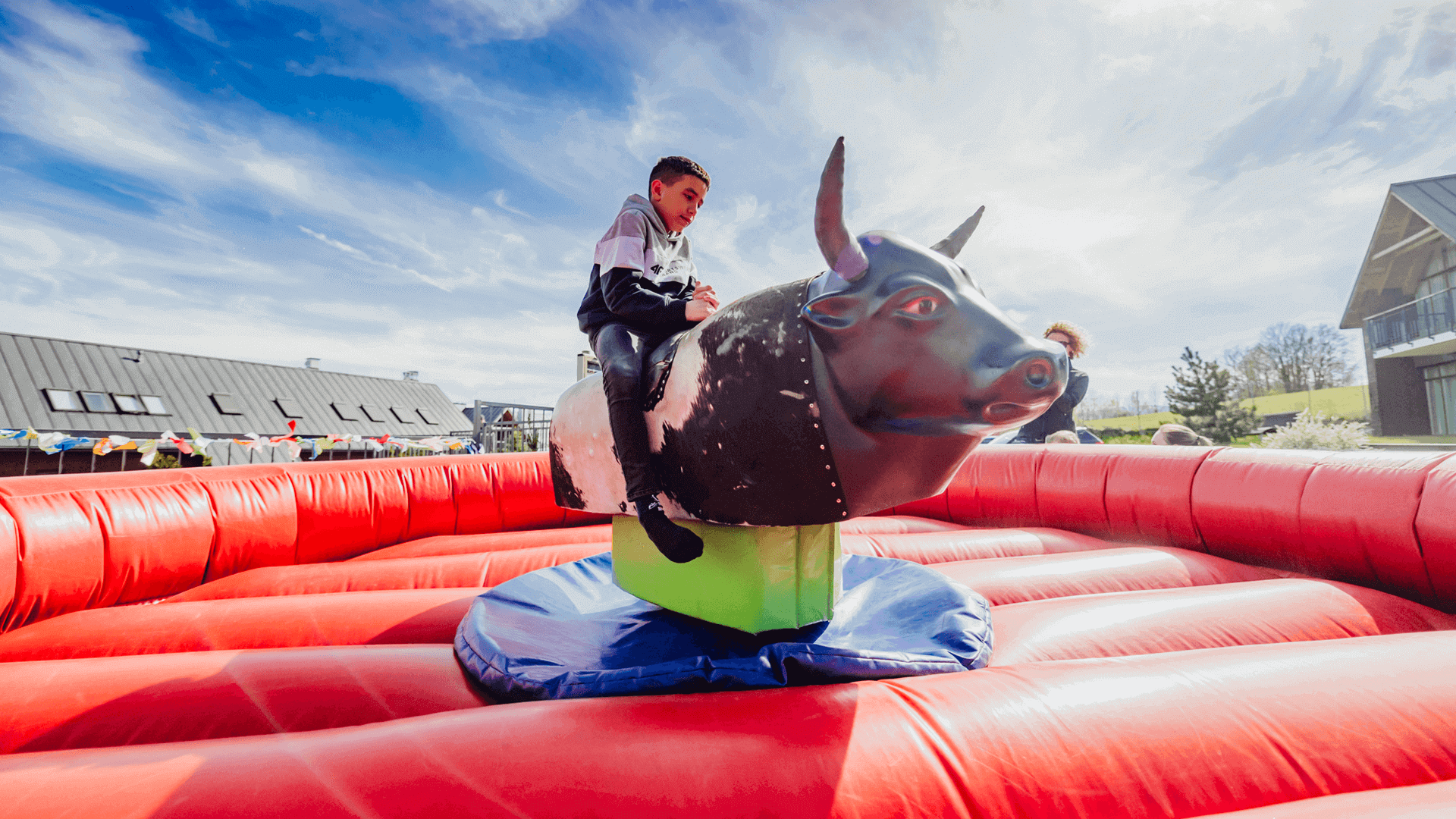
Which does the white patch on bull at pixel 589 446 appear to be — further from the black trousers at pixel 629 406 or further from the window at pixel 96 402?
the window at pixel 96 402

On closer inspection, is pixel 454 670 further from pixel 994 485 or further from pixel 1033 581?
pixel 994 485

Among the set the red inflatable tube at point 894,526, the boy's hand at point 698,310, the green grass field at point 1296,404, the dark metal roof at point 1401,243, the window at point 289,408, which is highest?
the dark metal roof at point 1401,243

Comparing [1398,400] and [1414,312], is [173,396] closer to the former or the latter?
[1414,312]

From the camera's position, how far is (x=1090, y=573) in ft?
6.41

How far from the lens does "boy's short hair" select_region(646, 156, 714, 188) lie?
4.58ft

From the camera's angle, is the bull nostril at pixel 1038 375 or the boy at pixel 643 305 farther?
the boy at pixel 643 305

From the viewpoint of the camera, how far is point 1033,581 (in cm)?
188

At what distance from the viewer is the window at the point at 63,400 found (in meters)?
12.0

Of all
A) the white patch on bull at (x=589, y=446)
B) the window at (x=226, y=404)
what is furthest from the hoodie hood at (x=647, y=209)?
the window at (x=226, y=404)

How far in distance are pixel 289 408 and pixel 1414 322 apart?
2779 cm

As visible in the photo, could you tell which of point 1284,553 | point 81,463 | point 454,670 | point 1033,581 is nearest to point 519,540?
point 454,670

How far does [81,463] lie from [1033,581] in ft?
51.3

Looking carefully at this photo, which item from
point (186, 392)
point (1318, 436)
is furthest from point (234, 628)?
point (186, 392)

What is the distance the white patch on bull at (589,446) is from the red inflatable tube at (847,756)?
479 mm
